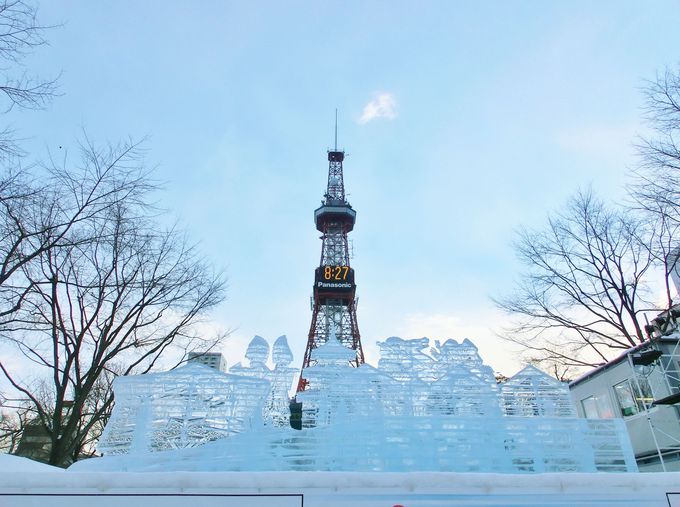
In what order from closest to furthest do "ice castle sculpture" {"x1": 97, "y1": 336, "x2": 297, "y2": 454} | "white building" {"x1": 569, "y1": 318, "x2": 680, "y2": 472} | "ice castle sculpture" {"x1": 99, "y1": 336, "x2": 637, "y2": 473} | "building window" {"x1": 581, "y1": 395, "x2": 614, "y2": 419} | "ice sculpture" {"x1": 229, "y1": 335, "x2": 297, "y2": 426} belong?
"ice castle sculpture" {"x1": 99, "y1": 336, "x2": 637, "y2": 473}, "ice castle sculpture" {"x1": 97, "y1": 336, "x2": 297, "y2": 454}, "ice sculpture" {"x1": 229, "y1": 335, "x2": 297, "y2": 426}, "white building" {"x1": 569, "y1": 318, "x2": 680, "y2": 472}, "building window" {"x1": 581, "y1": 395, "x2": 614, "y2": 419}

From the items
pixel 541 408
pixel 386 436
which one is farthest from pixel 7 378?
pixel 541 408

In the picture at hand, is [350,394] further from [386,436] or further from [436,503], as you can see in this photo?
[436,503]

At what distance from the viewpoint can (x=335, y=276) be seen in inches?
1908

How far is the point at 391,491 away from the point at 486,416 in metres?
3.17

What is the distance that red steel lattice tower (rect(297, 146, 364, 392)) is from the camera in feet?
148

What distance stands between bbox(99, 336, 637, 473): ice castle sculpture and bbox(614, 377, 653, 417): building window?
5097mm

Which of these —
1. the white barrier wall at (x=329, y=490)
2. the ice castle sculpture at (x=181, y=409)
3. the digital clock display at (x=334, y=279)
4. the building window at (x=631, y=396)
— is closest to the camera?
the white barrier wall at (x=329, y=490)

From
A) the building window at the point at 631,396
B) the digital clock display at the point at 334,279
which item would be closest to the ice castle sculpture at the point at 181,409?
the building window at the point at 631,396

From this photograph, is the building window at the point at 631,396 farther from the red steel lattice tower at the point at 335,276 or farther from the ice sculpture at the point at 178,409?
the red steel lattice tower at the point at 335,276

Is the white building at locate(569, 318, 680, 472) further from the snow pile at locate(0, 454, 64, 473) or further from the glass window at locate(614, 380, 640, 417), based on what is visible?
the snow pile at locate(0, 454, 64, 473)

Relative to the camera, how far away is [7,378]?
10367mm

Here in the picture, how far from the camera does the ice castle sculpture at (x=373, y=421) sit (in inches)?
233

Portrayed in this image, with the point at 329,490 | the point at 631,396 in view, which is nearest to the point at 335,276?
the point at 631,396

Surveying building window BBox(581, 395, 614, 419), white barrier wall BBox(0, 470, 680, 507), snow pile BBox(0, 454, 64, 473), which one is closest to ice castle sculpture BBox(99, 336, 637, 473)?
snow pile BBox(0, 454, 64, 473)
